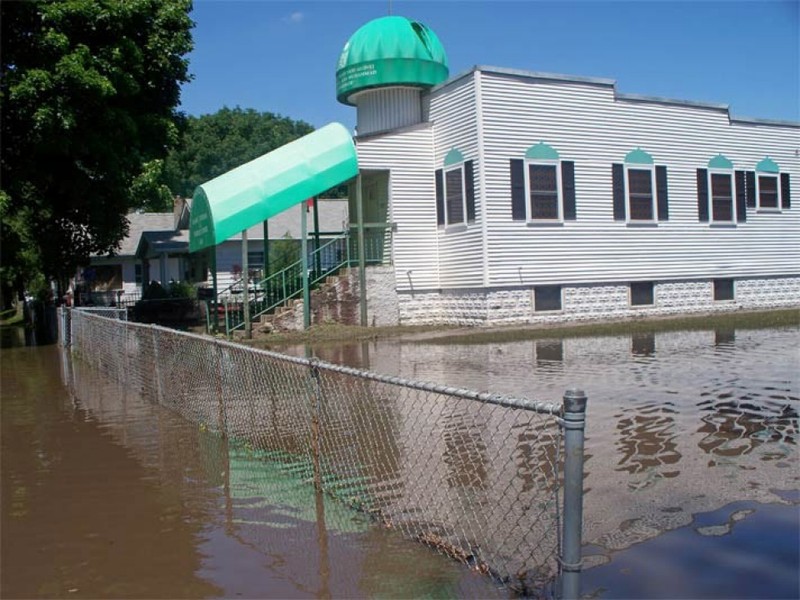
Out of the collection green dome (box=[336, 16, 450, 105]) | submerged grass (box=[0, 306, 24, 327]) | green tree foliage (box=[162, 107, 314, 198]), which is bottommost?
submerged grass (box=[0, 306, 24, 327])

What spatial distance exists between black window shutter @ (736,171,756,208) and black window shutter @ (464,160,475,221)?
9.85 m

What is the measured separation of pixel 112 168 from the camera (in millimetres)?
20297

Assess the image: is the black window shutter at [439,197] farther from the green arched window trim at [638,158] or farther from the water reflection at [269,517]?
the water reflection at [269,517]

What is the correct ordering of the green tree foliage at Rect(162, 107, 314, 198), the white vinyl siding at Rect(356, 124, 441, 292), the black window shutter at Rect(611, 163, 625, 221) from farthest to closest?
1. the green tree foliage at Rect(162, 107, 314, 198)
2. the black window shutter at Rect(611, 163, 625, 221)
3. the white vinyl siding at Rect(356, 124, 441, 292)

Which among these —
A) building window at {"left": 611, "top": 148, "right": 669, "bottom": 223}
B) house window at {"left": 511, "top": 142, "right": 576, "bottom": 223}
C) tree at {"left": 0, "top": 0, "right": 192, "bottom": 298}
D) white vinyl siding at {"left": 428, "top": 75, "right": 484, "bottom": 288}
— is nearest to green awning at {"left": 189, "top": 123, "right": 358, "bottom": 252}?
white vinyl siding at {"left": 428, "top": 75, "right": 484, "bottom": 288}

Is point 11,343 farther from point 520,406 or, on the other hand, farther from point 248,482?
point 520,406

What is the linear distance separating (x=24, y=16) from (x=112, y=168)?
4.11 m

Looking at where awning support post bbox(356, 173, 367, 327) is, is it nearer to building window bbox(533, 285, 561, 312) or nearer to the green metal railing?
the green metal railing

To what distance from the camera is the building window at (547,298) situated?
67.2ft

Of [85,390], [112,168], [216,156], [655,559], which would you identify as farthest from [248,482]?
[216,156]

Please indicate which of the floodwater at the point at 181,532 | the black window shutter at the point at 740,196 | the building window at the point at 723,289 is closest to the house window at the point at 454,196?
the building window at the point at 723,289

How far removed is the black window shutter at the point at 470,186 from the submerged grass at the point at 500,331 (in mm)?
3035

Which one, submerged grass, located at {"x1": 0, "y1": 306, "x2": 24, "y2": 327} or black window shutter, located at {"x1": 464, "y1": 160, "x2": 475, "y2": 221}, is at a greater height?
black window shutter, located at {"x1": 464, "y1": 160, "x2": 475, "y2": 221}

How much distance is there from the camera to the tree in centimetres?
1794
